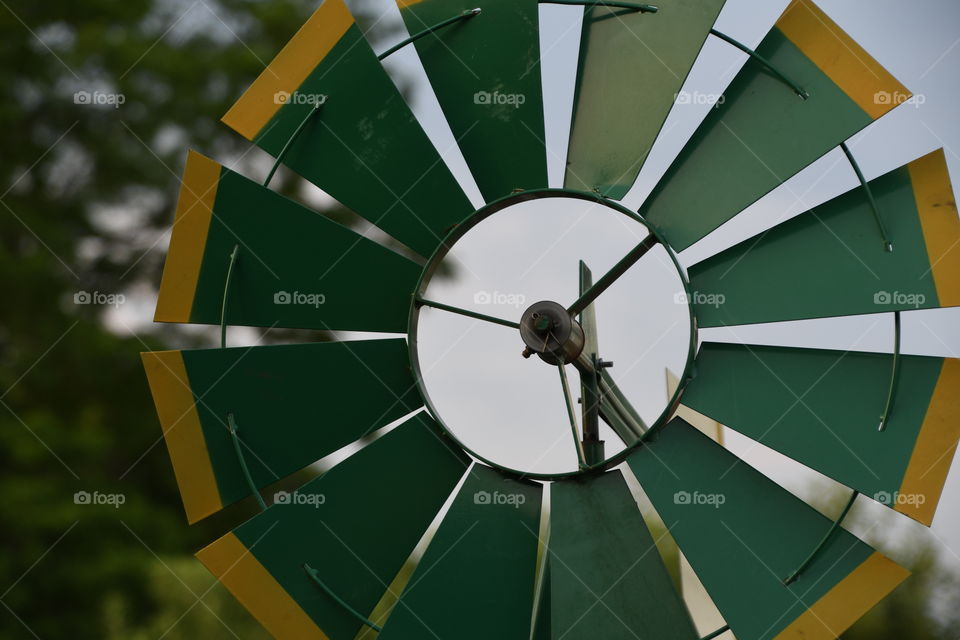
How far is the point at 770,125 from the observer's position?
2.24 m

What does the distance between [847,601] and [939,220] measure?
2.74ft

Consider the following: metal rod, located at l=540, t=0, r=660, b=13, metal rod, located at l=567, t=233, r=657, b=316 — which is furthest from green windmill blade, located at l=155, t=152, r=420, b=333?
metal rod, located at l=540, t=0, r=660, b=13

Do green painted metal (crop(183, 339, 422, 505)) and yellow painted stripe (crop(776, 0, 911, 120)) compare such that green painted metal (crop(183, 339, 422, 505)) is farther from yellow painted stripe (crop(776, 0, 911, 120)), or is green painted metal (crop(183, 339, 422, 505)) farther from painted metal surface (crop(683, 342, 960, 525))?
yellow painted stripe (crop(776, 0, 911, 120))

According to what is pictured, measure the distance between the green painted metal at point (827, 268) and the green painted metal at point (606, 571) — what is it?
478 mm

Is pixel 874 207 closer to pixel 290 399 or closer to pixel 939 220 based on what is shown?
pixel 939 220

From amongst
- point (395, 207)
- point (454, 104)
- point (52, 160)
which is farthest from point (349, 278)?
point (52, 160)

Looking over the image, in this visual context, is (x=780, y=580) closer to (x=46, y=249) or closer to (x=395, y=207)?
(x=395, y=207)

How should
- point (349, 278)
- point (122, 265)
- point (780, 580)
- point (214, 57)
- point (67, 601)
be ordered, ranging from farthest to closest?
point (214, 57) → point (122, 265) → point (67, 601) → point (349, 278) → point (780, 580)

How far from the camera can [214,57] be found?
23.7 ft

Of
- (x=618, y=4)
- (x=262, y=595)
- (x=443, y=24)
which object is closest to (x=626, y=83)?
(x=618, y=4)

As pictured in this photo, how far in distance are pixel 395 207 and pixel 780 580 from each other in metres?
1.24

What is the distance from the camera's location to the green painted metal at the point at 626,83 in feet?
7.61

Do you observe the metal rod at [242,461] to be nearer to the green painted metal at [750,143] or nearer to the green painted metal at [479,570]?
the green painted metal at [479,570]

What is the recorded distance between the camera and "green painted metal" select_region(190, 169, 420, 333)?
7.60ft
